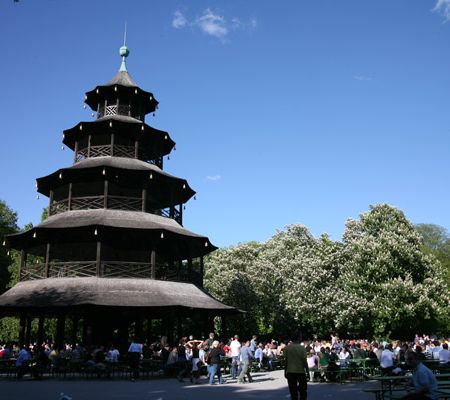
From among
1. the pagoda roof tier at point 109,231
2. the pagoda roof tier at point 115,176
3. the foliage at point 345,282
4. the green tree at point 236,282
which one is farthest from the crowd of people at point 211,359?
the green tree at point 236,282

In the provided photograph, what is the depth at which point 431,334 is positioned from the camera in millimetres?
46406

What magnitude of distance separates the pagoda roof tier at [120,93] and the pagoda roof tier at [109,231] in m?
10.4

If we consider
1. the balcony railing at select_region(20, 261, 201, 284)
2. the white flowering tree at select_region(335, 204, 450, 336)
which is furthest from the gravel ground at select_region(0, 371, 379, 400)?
the white flowering tree at select_region(335, 204, 450, 336)

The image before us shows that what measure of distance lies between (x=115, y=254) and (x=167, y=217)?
4.64 metres

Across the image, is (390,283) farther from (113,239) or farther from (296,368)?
(296,368)

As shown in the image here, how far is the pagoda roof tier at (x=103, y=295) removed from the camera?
2416 cm

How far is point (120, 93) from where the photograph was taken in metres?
35.8

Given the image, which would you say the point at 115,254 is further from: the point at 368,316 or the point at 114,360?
the point at 368,316

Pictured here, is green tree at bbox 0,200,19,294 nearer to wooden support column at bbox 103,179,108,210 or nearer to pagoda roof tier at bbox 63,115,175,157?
pagoda roof tier at bbox 63,115,175,157

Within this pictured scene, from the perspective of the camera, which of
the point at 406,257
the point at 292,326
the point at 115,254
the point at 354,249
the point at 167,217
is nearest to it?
the point at 115,254

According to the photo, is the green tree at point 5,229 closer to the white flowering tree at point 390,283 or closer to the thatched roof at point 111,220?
the thatched roof at point 111,220

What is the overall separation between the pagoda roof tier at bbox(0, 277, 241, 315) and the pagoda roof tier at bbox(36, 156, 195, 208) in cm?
686

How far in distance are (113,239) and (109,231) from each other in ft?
6.86

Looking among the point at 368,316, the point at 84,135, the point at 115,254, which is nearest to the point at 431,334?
the point at 368,316
